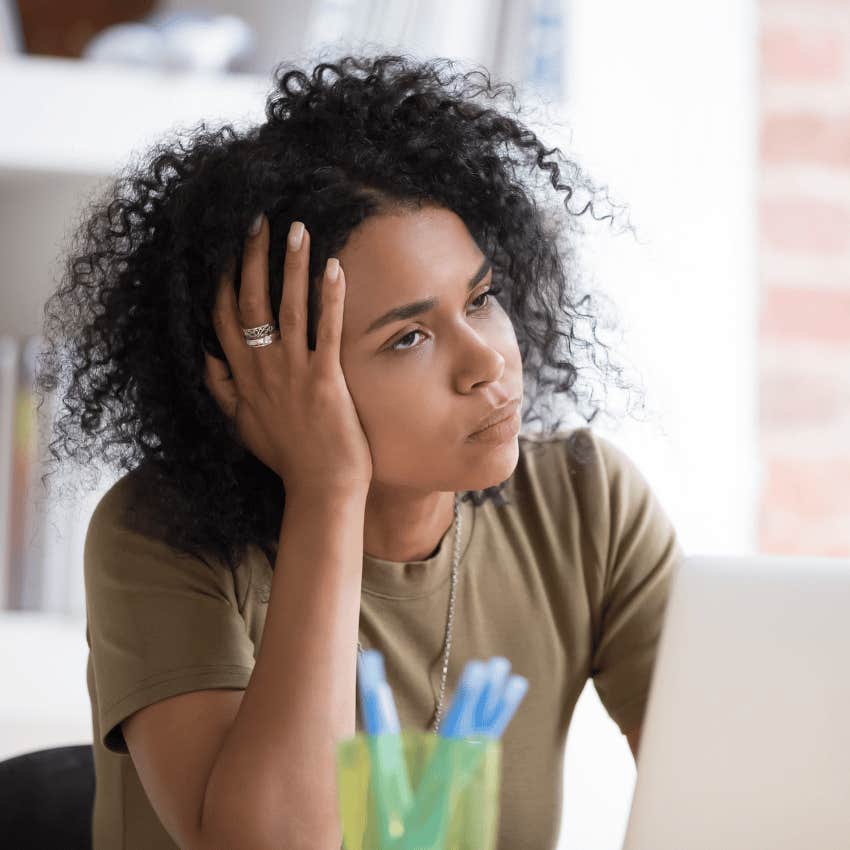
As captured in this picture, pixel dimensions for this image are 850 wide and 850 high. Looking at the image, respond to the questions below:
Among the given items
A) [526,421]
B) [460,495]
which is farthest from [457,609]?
[526,421]

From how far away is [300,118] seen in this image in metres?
1.07

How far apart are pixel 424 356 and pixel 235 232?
0.63 feet

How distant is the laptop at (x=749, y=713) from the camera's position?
2.33 ft

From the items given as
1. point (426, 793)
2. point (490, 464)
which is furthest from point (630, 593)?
point (426, 793)

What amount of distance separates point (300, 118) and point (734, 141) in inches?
38.9

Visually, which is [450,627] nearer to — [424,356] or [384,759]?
[424,356]

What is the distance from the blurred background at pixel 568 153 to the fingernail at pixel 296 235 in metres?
0.78

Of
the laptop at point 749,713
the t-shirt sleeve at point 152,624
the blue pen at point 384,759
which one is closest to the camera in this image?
the blue pen at point 384,759

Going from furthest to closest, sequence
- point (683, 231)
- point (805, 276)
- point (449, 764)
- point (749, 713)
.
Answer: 1. point (805, 276)
2. point (683, 231)
3. point (749, 713)
4. point (449, 764)

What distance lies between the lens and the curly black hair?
3.34 ft

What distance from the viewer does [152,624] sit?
979 mm

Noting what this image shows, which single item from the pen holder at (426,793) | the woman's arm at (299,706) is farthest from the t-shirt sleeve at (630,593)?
the pen holder at (426,793)

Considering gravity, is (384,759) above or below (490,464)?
below

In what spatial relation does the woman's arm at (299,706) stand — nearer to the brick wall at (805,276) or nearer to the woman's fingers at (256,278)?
the woman's fingers at (256,278)
